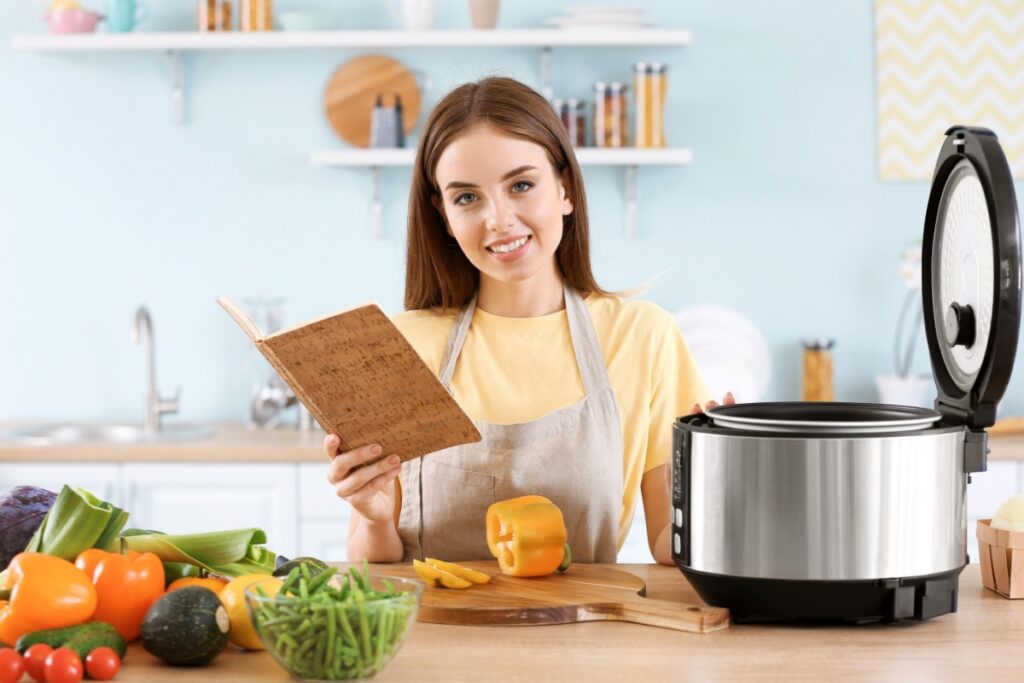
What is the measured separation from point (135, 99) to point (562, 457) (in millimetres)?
2253

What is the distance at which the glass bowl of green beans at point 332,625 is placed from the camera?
1079 millimetres

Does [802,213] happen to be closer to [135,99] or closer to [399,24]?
[399,24]

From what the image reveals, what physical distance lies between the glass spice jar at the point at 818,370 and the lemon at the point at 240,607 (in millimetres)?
2425

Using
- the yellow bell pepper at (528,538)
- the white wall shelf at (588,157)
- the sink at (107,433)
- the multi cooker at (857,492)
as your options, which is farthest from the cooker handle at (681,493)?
the sink at (107,433)

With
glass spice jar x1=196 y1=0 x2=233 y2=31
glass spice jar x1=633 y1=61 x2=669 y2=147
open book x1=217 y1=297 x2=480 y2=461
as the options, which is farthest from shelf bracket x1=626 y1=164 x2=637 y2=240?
open book x1=217 y1=297 x2=480 y2=461

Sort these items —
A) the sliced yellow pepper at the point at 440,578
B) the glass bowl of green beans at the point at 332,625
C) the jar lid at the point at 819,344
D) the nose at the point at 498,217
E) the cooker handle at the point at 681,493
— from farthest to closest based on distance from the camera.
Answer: the jar lid at the point at 819,344 < the nose at the point at 498,217 < the sliced yellow pepper at the point at 440,578 < the cooker handle at the point at 681,493 < the glass bowl of green beans at the point at 332,625

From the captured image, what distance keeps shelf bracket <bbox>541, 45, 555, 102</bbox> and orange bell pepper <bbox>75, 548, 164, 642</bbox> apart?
239 cm

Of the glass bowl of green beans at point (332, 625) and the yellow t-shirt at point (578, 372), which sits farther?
the yellow t-shirt at point (578, 372)

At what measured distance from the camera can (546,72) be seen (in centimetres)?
341

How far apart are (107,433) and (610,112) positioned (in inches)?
63.3

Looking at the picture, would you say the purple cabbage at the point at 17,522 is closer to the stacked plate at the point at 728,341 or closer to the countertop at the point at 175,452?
the countertop at the point at 175,452

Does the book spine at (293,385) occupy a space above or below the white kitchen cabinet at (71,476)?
above

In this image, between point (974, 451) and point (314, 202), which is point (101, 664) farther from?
point (314, 202)

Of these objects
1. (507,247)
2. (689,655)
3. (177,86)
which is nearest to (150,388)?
(177,86)
